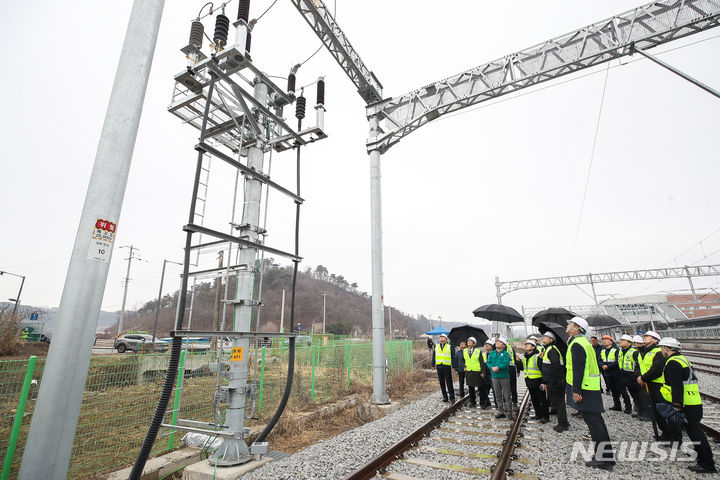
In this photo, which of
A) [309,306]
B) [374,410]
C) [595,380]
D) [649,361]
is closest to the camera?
[595,380]

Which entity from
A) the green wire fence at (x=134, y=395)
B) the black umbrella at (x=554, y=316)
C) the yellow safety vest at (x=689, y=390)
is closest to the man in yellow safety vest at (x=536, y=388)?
the yellow safety vest at (x=689, y=390)

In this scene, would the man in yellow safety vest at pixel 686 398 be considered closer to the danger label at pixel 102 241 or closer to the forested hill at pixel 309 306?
the danger label at pixel 102 241

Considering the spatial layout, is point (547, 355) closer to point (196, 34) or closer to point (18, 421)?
point (196, 34)

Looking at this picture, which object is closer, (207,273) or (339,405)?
(207,273)

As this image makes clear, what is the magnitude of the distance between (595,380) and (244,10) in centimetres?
816

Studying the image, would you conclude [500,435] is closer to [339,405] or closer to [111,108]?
[339,405]

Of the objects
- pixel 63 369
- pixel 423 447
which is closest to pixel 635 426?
pixel 423 447

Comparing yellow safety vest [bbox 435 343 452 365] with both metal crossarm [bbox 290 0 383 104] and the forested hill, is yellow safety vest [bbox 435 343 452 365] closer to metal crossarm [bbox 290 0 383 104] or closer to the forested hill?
metal crossarm [bbox 290 0 383 104]

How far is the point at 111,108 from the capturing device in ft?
9.40

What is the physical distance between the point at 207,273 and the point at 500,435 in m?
6.15

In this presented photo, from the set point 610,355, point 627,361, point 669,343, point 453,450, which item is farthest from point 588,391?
point 610,355

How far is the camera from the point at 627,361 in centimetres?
851

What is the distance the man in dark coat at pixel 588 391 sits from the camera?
18.1ft

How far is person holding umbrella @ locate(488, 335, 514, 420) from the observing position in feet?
27.1
